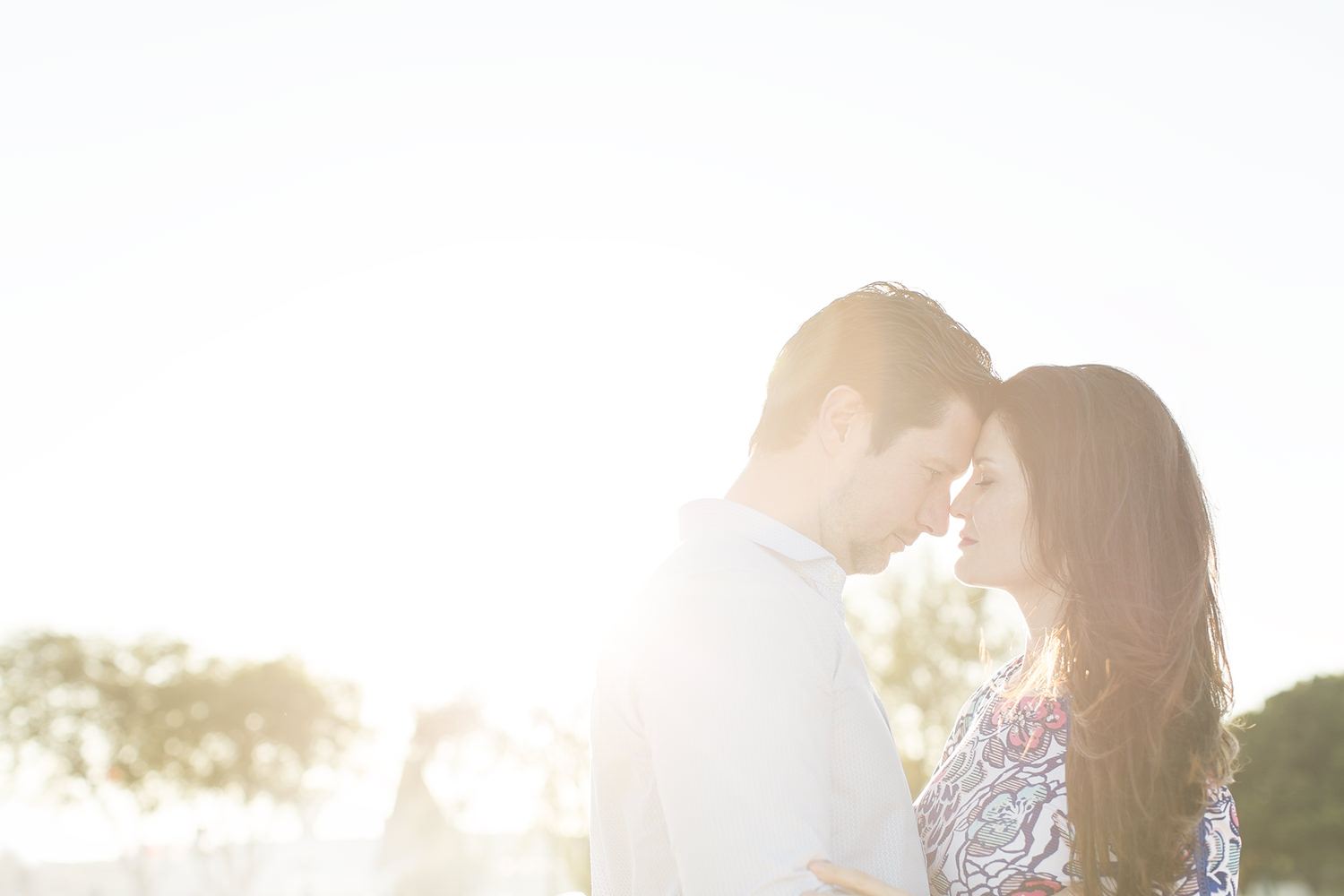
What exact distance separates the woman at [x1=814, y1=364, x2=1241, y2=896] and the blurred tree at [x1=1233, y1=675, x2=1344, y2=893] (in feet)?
149

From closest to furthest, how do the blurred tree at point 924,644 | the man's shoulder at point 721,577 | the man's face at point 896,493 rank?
1. the man's shoulder at point 721,577
2. the man's face at point 896,493
3. the blurred tree at point 924,644

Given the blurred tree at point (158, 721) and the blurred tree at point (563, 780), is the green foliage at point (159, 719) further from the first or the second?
the blurred tree at point (563, 780)

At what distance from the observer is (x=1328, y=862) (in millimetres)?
44250

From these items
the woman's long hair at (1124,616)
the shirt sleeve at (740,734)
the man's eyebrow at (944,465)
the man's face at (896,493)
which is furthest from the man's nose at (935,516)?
the shirt sleeve at (740,734)

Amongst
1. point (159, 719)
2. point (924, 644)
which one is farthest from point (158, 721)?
point (924, 644)

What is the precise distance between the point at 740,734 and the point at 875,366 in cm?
162

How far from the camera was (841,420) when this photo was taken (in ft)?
13.1

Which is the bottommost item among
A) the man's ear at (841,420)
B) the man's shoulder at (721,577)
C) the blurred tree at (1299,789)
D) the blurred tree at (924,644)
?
the blurred tree at (1299,789)

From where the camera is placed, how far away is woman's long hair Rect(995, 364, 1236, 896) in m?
3.74

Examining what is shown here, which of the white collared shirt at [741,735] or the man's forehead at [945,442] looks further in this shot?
the man's forehead at [945,442]

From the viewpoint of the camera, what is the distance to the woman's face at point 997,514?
444 centimetres

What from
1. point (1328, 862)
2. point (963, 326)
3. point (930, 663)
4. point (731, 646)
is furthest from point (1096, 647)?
point (1328, 862)

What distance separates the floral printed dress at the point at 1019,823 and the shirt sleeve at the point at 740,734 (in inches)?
41.9

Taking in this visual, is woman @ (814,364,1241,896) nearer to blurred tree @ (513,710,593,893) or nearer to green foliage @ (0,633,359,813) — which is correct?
blurred tree @ (513,710,593,893)
